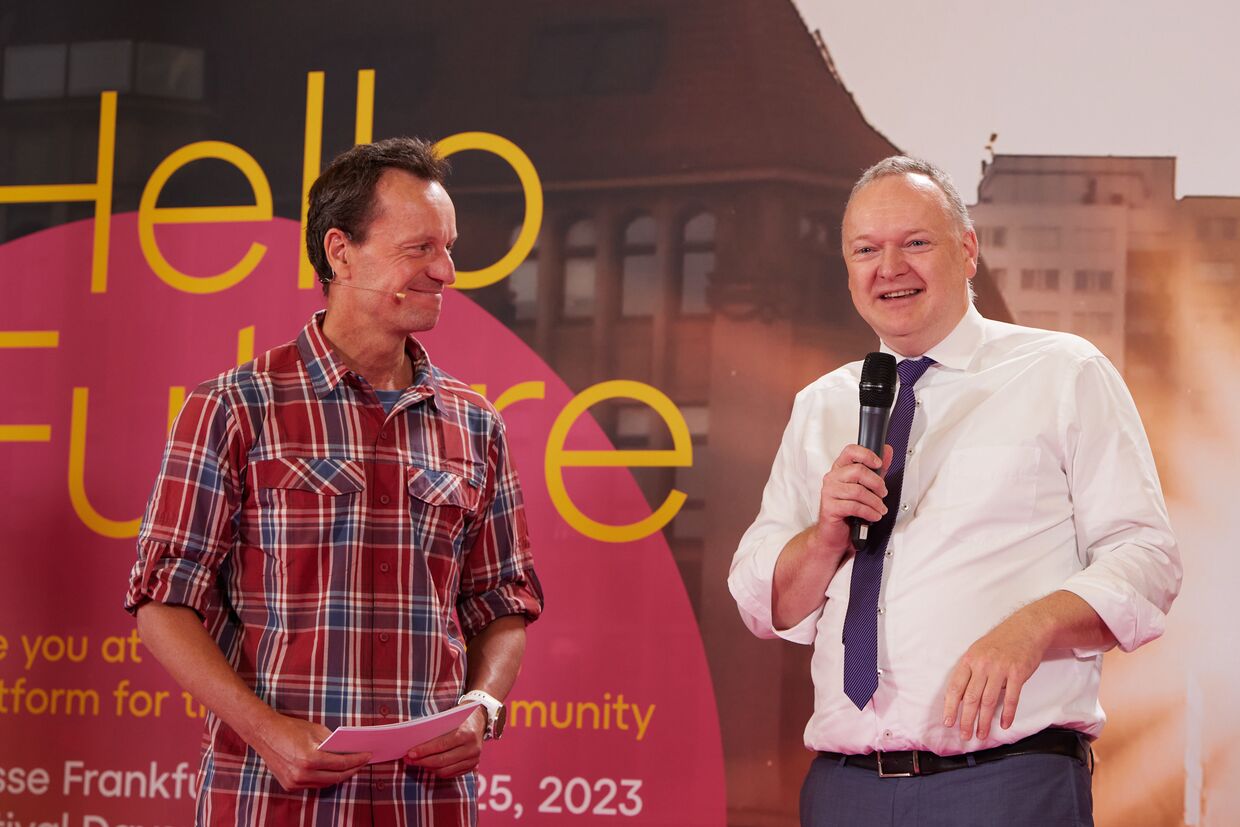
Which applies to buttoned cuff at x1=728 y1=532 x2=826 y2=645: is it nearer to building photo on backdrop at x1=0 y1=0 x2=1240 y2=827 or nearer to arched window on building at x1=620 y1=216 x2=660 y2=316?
building photo on backdrop at x1=0 y1=0 x2=1240 y2=827

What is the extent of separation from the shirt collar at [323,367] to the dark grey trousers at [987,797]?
1.07 m

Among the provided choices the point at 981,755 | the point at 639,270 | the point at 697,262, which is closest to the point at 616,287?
the point at 639,270

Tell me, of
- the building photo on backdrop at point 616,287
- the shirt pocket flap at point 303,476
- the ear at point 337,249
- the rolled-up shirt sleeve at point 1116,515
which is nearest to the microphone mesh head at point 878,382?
the rolled-up shirt sleeve at point 1116,515

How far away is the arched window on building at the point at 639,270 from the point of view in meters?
3.36

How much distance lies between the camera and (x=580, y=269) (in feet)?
11.2

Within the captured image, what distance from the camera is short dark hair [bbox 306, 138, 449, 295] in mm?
2395

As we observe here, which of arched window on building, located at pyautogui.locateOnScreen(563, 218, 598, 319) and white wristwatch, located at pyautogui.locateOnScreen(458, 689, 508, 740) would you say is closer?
white wristwatch, located at pyautogui.locateOnScreen(458, 689, 508, 740)

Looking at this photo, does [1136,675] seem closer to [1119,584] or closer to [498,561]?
[1119,584]

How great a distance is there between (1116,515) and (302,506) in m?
1.34

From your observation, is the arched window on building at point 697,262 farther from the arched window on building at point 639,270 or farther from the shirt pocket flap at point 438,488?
the shirt pocket flap at point 438,488

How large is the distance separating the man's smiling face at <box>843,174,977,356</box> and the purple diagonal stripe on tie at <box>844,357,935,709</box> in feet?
0.25

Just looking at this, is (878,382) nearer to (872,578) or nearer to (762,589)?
(872,578)

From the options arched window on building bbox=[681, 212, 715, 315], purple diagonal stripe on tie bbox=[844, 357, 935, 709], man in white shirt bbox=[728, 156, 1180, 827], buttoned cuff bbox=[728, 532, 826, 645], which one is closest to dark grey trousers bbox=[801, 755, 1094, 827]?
man in white shirt bbox=[728, 156, 1180, 827]

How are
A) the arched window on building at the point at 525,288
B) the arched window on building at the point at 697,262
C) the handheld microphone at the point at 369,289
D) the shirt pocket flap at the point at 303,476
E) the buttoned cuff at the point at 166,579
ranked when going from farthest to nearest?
the arched window on building at the point at 525,288
the arched window on building at the point at 697,262
the handheld microphone at the point at 369,289
the shirt pocket flap at the point at 303,476
the buttoned cuff at the point at 166,579
